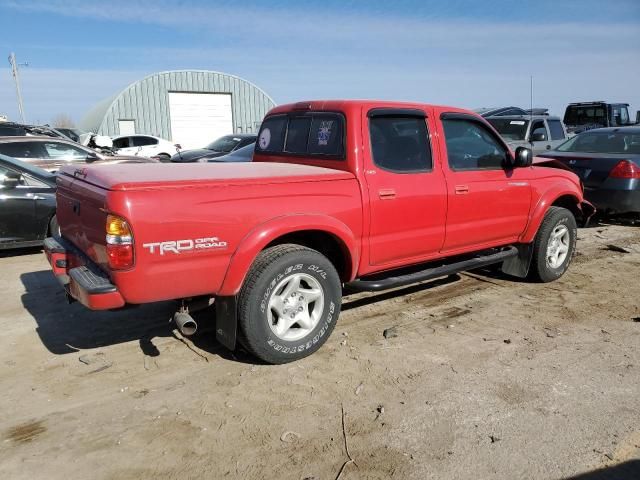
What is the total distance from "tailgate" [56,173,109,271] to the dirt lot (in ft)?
2.89

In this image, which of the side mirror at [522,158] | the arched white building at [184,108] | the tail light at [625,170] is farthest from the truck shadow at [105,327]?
the arched white building at [184,108]

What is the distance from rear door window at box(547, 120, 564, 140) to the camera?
13.0m

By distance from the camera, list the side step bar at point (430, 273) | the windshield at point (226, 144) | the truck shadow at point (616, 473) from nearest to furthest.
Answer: the truck shadow at point (616, 473) < the side step bar at point (430, 273) < the windshield at point (226, 144)

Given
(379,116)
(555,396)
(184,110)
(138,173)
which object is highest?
(184,110)

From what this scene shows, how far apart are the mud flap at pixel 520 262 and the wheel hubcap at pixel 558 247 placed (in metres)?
0.25

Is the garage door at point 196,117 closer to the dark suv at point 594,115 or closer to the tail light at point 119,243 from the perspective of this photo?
the dark suv at point 594,115

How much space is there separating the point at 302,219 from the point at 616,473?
228 centimetres

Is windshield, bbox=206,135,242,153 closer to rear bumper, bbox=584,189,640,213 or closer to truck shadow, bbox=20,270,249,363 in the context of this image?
rear bumper, bbox=584,189,640,213

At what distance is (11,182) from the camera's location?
6809 millimetres

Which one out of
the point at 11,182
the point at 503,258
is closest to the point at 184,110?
the point at 11,182

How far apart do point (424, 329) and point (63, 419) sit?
2758mm

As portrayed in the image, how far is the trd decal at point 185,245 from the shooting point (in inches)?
125

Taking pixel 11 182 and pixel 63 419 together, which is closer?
pixel 63 419

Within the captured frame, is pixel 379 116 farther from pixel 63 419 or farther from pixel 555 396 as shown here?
pixel 63 419
